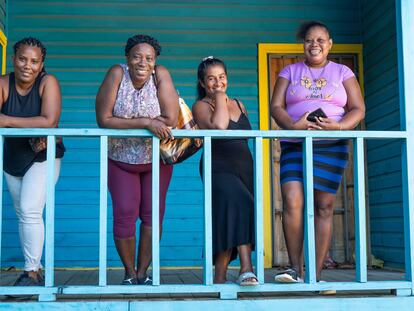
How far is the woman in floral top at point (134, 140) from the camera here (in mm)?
3205

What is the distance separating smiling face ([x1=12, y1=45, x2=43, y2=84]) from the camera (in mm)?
3266

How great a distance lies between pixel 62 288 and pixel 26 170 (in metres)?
0.68

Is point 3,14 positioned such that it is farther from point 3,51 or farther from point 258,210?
point 258,210

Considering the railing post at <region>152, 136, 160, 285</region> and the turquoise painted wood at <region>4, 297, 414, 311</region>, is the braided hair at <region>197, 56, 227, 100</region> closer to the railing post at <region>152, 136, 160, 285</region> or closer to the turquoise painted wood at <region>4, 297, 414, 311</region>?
the railing post at <region>152, 136, 160, 285</region>

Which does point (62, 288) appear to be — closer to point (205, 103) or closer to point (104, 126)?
point (104, 126)

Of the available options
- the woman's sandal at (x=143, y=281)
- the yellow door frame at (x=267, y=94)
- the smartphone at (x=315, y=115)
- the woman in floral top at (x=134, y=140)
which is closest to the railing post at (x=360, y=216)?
the smartphone at (x=315, y=115)

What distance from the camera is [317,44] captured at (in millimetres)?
3406

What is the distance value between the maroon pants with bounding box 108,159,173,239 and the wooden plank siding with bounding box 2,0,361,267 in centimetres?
232

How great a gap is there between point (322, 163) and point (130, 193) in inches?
43.0

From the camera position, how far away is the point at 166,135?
3100 mm

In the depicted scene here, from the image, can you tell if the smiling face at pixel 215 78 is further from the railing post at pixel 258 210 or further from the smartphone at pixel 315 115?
the smartphone at pixel 315 115

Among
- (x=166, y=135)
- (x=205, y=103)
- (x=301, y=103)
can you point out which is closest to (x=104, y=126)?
(x=166, y=135)

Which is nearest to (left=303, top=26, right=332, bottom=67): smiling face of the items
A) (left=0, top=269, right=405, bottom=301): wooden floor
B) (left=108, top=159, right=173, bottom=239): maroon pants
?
(left=108, top=159, right=173, bottom=239): maroon pants

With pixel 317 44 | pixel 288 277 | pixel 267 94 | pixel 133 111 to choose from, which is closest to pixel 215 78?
pixel 133 111
